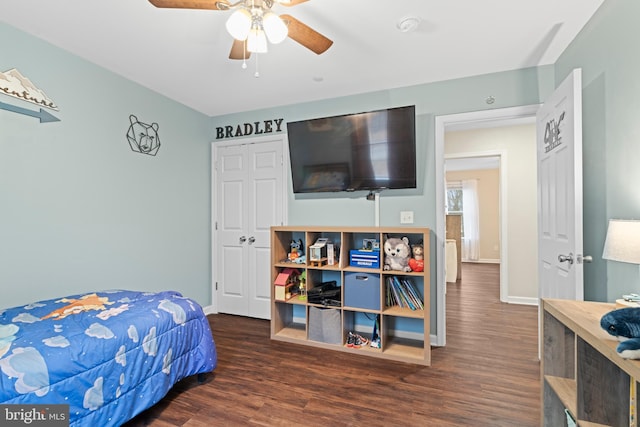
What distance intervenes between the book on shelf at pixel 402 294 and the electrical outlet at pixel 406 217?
565mm

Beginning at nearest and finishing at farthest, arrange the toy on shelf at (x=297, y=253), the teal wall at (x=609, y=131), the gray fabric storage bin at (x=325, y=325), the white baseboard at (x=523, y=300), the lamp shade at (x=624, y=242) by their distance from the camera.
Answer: the lamp shade at (x=624, y=242), the teal wall at (x=609, y=131), the gray fabric storage bin at (x=325, y=325), the toy on shelf at (x=297, y=253), the white baseboard at (x=523, y=300)

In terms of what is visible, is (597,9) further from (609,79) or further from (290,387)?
(290,387)

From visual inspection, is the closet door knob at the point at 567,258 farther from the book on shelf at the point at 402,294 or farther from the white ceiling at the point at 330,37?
the white ceiling at the point at 330,37

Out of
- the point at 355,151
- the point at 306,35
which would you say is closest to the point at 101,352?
the point at 306,35

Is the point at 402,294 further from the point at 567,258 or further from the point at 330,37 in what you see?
the point at 330,37

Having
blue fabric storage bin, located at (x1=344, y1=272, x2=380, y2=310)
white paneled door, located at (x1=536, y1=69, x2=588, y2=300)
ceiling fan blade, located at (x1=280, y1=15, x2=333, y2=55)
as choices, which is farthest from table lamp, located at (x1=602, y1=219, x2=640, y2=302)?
ceiling fan blade, located at (x1=280, y1=15, x2=333, y2=55)

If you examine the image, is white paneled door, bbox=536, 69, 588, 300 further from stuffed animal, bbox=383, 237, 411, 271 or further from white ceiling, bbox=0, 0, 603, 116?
stuffed animal, bbox=383, 237, 411, 271

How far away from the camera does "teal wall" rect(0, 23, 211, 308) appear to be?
78.2 inches

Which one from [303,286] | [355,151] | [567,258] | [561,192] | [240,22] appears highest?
[240,22]

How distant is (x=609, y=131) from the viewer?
168cm

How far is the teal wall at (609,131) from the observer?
1.48 meters

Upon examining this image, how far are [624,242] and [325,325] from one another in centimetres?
211

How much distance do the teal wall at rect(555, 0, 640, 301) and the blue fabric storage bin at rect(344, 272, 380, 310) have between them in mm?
1433

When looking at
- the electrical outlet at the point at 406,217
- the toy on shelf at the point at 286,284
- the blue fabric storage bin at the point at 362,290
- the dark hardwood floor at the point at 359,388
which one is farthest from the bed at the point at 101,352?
the electrical outlet at the point at 406,217
